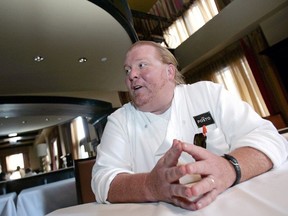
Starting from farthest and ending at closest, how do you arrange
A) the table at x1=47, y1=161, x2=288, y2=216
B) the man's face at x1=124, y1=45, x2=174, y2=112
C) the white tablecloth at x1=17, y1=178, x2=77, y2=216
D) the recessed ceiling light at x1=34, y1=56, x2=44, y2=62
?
1. the recessed ceiling light at x1=34, y1=56, x2=44, y2=62
2. the white tablecloth at x1=17, y1=178, x2=77, y2=216
3. the man's face at x1=124, y1=45, x2=174, y2=112
4. the table at x1=47, y1=161, x2=288, y2=216

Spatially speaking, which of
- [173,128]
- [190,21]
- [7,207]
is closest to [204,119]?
[173,128]

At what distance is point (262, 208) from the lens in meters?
0.41

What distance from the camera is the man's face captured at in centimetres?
102

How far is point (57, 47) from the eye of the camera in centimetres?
293

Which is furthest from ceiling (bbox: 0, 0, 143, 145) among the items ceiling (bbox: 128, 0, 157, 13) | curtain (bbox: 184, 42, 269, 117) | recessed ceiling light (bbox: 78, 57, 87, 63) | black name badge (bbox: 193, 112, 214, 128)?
ceiling (bbox: 128, 0, 157, 13)

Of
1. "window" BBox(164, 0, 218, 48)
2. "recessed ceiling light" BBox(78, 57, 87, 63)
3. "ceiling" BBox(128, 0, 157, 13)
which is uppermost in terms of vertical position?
"ceiling" BBox(128, 0, 157, 13)

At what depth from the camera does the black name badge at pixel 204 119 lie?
3.21ft

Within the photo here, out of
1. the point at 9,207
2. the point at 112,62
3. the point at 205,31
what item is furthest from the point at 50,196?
the point at 205,31

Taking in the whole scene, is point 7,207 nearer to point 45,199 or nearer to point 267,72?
point 45,199

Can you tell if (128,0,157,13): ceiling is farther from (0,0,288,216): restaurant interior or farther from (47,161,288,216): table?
(47,161,288,216): table

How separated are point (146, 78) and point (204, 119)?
320 millimetres

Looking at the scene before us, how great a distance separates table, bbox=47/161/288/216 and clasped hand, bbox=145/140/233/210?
0.06 ft

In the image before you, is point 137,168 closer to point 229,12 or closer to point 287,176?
point 287,176

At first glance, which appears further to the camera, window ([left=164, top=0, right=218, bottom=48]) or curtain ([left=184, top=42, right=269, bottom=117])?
window ([left=164, top=0, right=218, bottom=48])
